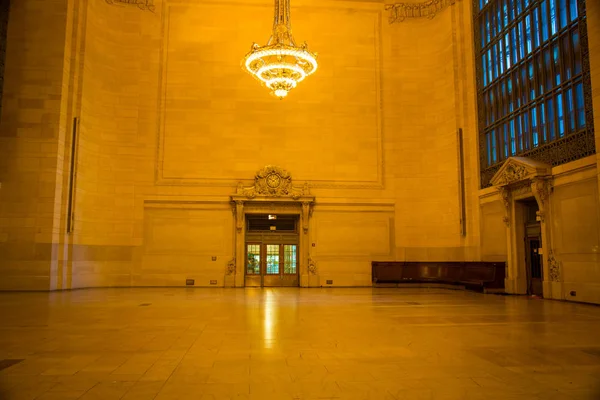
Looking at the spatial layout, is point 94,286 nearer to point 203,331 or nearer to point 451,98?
point 203,331

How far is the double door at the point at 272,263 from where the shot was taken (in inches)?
697

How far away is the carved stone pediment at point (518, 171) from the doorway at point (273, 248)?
24.1 ft

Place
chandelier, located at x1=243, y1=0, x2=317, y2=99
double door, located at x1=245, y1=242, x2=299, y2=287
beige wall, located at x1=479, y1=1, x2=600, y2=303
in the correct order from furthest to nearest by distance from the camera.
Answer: double door, located at x1=245, y1=242, x2=299, y2=287 < chandelier, located at x1=243, y1=0, x2=317, y2=99 < beige wall, located at x1=479, y1=1, x2=600, y2=303

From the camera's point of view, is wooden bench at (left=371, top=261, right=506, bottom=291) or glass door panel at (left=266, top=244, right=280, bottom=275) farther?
glass door panel at (left=266, top=244, right=280, bottom=275)

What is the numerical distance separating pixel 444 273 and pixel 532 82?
680 cm

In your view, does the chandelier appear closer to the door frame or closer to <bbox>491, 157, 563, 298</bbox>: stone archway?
the door frame

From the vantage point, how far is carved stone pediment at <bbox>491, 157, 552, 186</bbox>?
12.2 meters

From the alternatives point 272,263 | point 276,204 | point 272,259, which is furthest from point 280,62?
point 272,263

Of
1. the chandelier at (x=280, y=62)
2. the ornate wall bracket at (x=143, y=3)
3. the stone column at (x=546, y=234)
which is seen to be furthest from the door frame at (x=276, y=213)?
the ornate wall bracket at (x=143, y=3)

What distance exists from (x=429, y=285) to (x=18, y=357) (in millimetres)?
14413

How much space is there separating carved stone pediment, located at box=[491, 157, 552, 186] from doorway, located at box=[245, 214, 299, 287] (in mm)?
7336

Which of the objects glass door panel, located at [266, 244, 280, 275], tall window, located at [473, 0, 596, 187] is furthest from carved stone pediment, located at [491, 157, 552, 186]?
glass door panel, located at [266, 244, 280, 275]

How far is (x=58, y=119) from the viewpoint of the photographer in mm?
14734

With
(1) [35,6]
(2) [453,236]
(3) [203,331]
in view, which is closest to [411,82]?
(2) [453,236]
